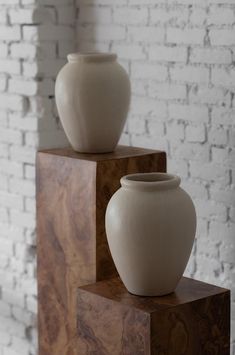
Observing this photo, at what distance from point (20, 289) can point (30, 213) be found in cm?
34

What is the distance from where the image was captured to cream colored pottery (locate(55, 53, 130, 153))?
7.97ft

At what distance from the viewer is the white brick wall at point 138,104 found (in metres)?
2.80

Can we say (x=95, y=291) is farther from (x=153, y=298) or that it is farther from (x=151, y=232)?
(x=151, y=232)

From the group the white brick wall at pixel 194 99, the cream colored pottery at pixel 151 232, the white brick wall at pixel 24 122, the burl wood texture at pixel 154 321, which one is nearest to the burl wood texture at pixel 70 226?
the burl wood texture at pixel 154 321

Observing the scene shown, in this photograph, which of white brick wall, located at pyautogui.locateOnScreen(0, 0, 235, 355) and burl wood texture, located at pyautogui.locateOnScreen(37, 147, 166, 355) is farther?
white brick wall, located at pyautogui.locateOnScreen(0, 0, 235, 355)

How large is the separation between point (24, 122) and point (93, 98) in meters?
0.92

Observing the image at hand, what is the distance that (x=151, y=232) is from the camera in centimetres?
214

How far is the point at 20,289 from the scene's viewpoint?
3.48 metres

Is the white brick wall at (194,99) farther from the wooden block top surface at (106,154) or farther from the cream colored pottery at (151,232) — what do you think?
the cream colored pottery at (151,232)

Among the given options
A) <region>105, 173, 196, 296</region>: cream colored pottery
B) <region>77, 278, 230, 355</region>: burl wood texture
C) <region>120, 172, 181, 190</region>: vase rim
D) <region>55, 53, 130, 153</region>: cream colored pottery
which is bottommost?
<region>77, 278, 230, 355</region>: burl wood texture

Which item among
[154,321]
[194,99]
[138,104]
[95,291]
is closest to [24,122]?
[138,104]

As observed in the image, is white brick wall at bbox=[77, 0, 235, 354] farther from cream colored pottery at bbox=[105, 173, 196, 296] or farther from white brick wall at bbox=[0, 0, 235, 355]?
cream colored pottery at bbox=[105, 173, 196, 296]

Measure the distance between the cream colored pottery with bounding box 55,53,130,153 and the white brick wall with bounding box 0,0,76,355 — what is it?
761 millimetres

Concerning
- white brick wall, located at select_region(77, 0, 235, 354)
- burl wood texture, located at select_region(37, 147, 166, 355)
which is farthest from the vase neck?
white brick wall, located at select_region(77, 0, 235, 354)
